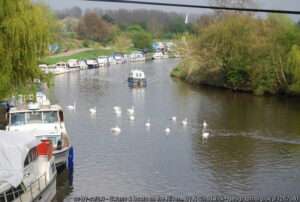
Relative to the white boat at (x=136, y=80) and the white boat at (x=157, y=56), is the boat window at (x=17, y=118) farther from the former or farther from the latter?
the white boat at (x=157, y=56)

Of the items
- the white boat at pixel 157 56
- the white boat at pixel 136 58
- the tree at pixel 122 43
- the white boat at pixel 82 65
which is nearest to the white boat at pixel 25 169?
the white boat at pixel 82 65

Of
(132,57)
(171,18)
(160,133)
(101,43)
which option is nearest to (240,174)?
(160,133)

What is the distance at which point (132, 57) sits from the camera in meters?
110

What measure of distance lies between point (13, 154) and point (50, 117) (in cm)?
895

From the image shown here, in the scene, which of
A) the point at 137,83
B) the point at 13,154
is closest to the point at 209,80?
the point at 137,83

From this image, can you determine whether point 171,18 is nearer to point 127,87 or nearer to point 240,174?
point 127,87

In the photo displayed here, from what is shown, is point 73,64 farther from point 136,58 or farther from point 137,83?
point 137,83

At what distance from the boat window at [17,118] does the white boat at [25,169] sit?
177 inches

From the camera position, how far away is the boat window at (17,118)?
25.8 m

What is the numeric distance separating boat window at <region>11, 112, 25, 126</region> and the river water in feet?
9.43

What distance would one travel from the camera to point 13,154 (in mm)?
17281

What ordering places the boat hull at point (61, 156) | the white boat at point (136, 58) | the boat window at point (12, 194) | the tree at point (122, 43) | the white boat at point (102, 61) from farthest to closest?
the tree at point (122, 43), the white boat at point (136, 58), the white boat at point (102, 61), the boat hull at point (61, 156), the boat window at point (12, 194)

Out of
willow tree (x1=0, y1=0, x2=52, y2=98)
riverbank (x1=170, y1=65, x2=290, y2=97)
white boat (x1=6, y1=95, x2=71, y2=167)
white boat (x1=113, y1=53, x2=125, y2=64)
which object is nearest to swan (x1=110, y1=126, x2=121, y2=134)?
willow tree (x1=0, y1=0, x2=52, y2=98)

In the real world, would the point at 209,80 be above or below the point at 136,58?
below
